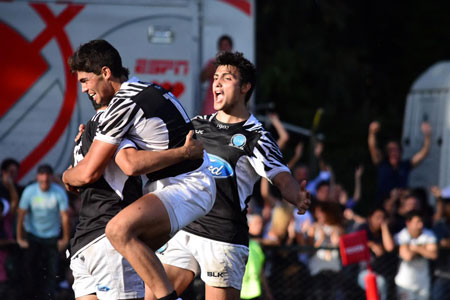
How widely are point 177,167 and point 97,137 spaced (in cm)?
54

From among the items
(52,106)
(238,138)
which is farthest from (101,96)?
(52,106)

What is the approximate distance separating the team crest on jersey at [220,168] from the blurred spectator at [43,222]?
3.54 m

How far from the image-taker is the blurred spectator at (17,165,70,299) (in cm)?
975

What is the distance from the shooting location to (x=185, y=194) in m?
5.57

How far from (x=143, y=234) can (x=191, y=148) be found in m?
0.61

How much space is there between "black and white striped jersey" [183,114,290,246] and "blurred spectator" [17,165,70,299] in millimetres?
3442

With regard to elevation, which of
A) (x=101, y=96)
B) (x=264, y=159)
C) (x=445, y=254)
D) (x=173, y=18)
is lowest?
(x=445, y=254)

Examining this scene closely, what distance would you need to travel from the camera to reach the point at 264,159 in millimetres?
6629

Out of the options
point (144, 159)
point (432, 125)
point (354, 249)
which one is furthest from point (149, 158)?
point (432, 125)


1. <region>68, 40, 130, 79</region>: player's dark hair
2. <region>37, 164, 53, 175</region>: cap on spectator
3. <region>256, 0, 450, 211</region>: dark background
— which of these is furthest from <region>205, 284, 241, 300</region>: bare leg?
<region>256, 0, 450, 211</region>: dark background

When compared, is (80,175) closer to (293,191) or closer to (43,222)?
(293,191)

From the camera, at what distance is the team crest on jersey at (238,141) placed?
6727 millimetres

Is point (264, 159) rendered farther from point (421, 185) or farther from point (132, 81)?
point (421, 185)

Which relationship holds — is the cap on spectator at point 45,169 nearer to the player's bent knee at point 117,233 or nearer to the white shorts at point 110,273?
the white shorts at point 110,273
